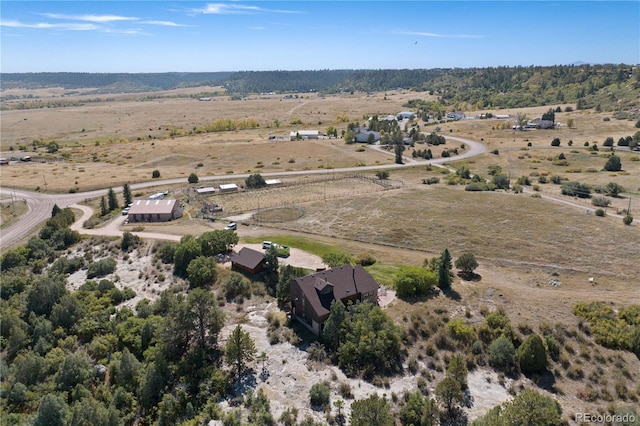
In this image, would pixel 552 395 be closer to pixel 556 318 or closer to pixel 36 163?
pixel 556 318

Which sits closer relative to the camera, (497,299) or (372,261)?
(497,299)

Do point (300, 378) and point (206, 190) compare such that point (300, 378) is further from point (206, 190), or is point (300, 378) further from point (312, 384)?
point (206, 190)

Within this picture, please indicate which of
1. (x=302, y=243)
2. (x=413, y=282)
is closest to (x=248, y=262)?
(x=302, y=243)

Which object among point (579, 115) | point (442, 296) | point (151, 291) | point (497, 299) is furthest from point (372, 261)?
point (579, 115)

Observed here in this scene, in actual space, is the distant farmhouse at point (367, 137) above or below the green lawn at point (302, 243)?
above

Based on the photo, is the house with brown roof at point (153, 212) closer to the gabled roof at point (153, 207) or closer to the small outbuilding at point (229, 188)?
the gabled roof at point (153, 207)

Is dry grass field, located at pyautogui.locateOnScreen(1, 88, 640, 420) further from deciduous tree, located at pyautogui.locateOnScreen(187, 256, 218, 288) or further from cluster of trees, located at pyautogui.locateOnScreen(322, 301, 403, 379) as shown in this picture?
deciduous tree, located at pyautogui.locateOnScreen(187, 256, 218, 288)

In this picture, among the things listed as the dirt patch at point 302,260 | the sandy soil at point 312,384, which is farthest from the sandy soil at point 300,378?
the dirt patch at point 302,260
